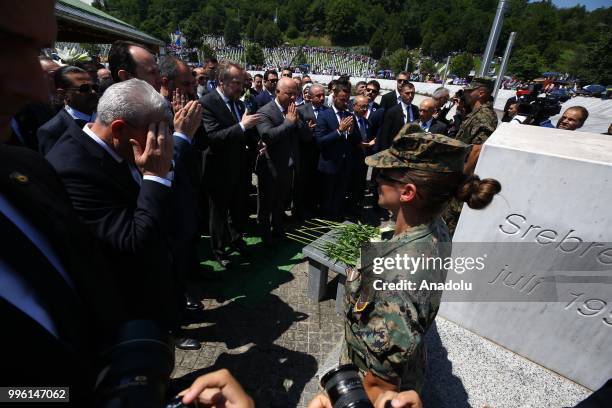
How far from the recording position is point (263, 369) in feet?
10.0

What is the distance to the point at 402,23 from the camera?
4075 inches

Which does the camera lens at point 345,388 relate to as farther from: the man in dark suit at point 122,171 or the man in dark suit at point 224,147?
the man in dark suit at point 224,147

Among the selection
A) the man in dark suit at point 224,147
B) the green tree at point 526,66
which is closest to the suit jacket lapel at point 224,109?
the man in dark suit at point 224,147

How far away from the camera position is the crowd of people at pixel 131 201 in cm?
81

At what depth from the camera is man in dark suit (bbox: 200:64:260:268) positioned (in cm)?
406

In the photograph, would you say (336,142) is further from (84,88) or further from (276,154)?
(84,88)

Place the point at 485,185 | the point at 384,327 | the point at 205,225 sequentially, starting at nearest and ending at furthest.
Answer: the point at 384,327 < the point at 485,185 < the point at 205,225

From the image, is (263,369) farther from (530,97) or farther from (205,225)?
(530,97)

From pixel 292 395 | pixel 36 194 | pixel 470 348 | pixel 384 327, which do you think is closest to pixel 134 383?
pixel 36 194

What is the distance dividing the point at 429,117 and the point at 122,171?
5.69 m

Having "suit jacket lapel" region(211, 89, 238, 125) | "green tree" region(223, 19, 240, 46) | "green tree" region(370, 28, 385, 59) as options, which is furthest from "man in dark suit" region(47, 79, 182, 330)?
"green tree" region(223, 19, 240, 46)

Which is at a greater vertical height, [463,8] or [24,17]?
[463,8]

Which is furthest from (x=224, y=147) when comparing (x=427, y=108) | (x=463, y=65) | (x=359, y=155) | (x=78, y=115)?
(x=463, y=65)

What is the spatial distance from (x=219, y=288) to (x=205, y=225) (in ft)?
4.76
